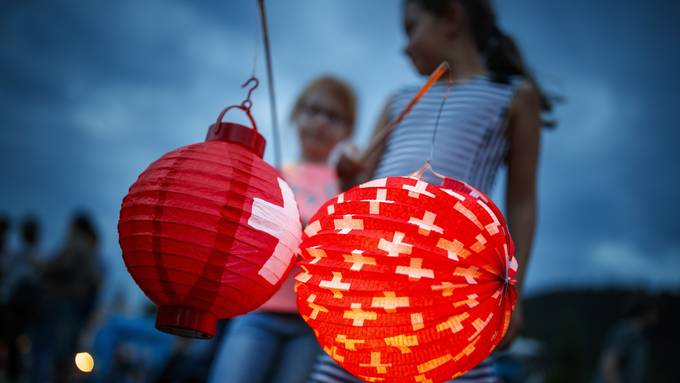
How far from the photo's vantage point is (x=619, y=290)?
46031 millimetres

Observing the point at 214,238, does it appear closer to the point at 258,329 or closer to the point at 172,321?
the point at 172,321

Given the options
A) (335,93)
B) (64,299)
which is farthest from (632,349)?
(64,299)

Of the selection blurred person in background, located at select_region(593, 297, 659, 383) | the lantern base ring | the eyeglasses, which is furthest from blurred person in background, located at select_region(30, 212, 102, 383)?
blurred person in background, located at select_region(593, 297, 659, 383)

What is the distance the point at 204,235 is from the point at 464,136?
829 mm

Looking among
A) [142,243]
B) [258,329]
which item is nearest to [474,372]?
[258,329]

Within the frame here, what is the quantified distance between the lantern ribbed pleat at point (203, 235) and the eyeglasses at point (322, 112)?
1420mm

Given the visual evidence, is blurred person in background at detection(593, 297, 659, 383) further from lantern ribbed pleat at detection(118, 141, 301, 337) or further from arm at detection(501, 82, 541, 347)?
lantern ribbed pleat at detection(118, 141, 301, 337)

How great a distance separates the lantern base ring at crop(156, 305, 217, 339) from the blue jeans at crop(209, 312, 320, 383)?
2.03ft

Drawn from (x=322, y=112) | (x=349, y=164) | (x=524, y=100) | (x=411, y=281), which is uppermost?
(x=322, y=112)

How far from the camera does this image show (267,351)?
1.63 metres

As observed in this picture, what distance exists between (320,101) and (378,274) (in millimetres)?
1647

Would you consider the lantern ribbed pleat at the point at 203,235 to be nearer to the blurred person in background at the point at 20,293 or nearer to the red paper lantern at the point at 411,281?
the red paper lantern at the point at 411,281

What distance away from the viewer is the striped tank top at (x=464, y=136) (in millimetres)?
1427

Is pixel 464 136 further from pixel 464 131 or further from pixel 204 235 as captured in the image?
pixel 204 235
